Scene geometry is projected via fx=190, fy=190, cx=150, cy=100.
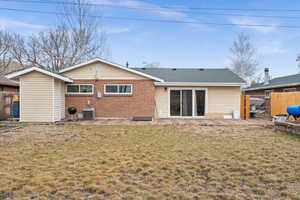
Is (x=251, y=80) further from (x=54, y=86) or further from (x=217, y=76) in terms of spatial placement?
(x=54, y=86)

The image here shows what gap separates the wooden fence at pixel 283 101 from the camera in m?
11.7

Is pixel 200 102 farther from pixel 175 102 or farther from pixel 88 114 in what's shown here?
pixel 88 114


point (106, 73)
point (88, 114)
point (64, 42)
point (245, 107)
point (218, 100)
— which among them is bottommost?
point (88, 114)

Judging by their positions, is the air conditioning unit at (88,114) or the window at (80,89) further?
the window at (80,89)

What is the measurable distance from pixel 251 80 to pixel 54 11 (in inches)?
1122

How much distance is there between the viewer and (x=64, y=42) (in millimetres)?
20750

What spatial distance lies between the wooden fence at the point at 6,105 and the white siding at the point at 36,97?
1.83 metres

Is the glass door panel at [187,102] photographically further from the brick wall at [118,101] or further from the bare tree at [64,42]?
the bare tree at [64,42]

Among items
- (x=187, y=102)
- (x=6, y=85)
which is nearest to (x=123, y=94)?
(x=187, y=102)

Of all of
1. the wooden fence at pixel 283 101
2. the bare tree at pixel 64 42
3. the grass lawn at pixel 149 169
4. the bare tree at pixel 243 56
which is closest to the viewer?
the grass lawn at pixel 149 169

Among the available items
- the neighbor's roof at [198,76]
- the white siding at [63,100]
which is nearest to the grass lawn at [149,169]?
the white siding at [63,100]

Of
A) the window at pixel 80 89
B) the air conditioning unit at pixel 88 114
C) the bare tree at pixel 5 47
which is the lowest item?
the air conditioning unit at pixel 88 114

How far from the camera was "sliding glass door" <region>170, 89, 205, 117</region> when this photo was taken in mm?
12891

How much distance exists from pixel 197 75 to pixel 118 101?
6.21 m
